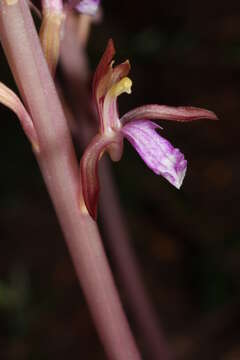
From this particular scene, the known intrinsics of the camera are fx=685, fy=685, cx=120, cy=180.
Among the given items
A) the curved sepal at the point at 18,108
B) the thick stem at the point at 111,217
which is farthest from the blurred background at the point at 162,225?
the curved sepal at the point at 18,108

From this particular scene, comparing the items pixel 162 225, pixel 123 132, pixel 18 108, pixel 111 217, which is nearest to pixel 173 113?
pixel 123 132

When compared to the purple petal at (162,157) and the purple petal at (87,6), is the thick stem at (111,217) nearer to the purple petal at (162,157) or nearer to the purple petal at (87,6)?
the purple petal at (87,6)

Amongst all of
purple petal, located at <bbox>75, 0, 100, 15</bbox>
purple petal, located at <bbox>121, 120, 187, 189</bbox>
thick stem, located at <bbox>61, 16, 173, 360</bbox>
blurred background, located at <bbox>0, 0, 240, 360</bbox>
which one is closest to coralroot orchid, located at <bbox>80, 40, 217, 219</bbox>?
purple petal, located at <bbox>121, 120, 187, 189</bbox>

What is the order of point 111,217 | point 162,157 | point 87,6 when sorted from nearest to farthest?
point 162,157 → point 87,6 → point 111,217

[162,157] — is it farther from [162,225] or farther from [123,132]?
[162,225]

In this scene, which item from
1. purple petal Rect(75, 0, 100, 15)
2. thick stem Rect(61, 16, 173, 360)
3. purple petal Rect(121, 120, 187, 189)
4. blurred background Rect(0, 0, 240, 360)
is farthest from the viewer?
blurred background Rect(0, 0, 240, 360)

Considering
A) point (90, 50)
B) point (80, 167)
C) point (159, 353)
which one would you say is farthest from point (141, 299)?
point (90, 50)

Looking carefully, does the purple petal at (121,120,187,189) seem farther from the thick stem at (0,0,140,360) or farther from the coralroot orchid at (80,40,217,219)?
the thick stem at (0,0,140,360)

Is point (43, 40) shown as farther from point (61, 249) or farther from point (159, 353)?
point (61, 249)
